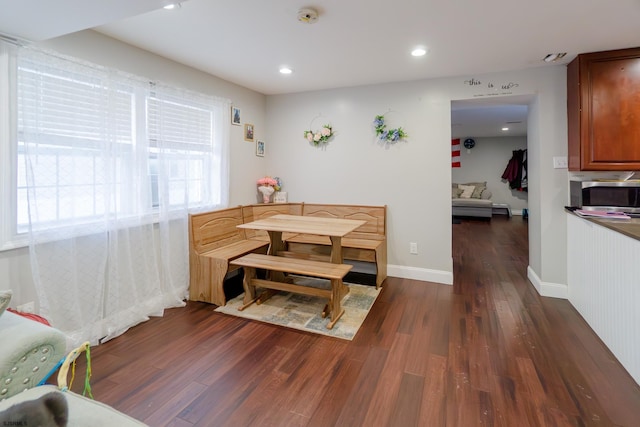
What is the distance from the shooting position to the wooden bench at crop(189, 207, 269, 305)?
2990 mm

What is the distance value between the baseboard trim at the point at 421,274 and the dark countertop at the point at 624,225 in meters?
1.43

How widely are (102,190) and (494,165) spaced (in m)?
9.92

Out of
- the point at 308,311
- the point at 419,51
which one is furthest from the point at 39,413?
the point at 419,51

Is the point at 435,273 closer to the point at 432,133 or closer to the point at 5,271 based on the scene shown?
the point at 432,133

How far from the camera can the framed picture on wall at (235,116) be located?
3.74 meters

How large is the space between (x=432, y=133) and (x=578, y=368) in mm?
2478

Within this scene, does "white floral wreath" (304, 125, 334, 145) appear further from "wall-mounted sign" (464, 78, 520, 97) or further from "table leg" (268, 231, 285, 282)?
Result: "wall-mounted sign" (464, 78, 520, 97)

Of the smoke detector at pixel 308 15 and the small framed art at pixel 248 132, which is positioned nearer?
the smoke detector at pixel 308 15

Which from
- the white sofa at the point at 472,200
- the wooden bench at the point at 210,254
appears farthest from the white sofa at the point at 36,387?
the white sofa at the point at 472,200

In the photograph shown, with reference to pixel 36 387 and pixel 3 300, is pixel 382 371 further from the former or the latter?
pixel 3 300

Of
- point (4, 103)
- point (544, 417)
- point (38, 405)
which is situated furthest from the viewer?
point (4, 103)

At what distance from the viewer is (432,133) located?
355 cm

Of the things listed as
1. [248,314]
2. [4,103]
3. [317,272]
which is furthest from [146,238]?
[317,272]

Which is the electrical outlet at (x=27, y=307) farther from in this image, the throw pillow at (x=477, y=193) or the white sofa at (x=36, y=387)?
the throw pillow at (x=477, y=193)
